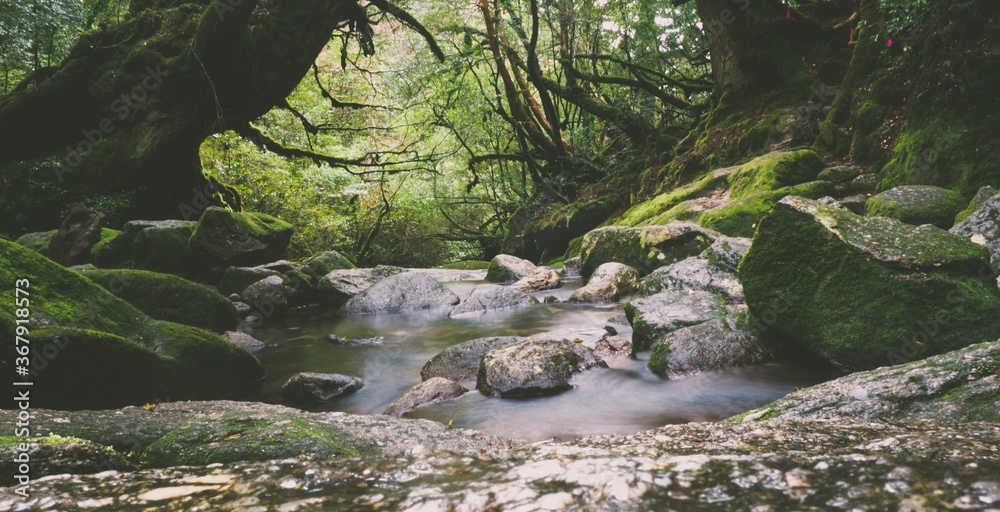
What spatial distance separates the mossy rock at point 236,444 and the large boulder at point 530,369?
6.90 ft

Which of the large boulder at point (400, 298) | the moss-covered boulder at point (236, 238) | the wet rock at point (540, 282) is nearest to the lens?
the large boulder at point (400, 298)

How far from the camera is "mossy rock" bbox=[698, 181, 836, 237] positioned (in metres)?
7.93

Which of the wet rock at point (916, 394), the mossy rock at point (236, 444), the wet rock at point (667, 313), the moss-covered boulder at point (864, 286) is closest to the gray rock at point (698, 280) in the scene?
the wet rock at point (667, 313)

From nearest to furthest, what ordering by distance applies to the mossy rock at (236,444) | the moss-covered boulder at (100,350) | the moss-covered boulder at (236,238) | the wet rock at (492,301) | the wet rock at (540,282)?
the mossy rock at (236,444), the moss-covered boulder at (100,350), the wet rock at (492,301), the moss-covered boulder at (236,238), the wet rock at (540,282)

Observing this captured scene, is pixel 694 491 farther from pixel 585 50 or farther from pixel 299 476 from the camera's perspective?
pixel 585 50

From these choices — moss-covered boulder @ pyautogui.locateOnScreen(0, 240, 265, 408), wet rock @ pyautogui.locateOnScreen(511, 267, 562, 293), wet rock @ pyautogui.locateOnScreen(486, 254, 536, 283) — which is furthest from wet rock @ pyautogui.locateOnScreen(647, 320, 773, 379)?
wet rock @ pyautogui.locateOnScreen(486, 254, 536, 283)

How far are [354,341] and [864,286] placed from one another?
6.09 metres

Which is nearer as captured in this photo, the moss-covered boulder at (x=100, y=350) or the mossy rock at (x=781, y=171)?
the moss-covered boulder at (x=100, y=350)

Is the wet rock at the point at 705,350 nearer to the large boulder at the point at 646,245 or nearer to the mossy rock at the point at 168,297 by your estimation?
the large boulder at the point at 646,245

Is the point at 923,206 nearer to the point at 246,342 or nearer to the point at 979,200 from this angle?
the point at 979,200

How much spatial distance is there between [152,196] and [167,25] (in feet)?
12.1

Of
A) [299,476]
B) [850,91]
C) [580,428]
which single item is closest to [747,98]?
[850,91]

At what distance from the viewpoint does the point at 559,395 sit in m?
4.24

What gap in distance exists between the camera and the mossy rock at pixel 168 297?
19.0 ft
